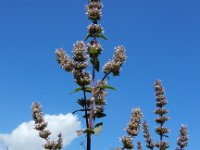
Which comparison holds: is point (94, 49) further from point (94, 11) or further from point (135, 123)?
point (135, 123)

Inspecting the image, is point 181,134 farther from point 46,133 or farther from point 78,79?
point 78,79

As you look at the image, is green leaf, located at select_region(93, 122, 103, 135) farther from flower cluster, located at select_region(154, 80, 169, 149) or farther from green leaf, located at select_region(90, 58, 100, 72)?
Answer: flower cluster, located at select_region(154, 80, 169, 149)

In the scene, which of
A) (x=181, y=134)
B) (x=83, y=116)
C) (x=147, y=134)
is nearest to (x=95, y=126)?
(x=83, y=116)

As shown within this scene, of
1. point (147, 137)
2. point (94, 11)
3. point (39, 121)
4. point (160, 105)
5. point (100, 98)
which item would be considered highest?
point (160, 105)

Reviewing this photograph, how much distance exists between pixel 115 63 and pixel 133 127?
1.29m

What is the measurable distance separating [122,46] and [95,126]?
198cm

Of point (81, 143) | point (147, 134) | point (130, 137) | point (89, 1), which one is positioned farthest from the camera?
point (147, 134)

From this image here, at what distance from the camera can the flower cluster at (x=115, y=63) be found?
8984mm

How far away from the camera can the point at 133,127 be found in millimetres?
9109

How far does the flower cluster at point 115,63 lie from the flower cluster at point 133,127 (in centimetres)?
87

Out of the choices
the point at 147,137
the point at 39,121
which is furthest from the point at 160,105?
the point at 39,121

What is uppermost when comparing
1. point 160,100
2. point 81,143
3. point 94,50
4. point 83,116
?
point 160,100

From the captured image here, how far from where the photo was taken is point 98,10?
959 cm

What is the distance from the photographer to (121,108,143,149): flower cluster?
909 cm
